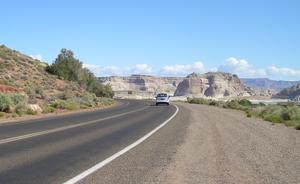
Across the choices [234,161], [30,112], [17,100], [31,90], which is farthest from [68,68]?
[234,161]

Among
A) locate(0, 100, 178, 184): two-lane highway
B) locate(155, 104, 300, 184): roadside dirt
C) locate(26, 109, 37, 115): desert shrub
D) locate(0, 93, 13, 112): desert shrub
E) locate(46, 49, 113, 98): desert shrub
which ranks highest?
locate(46, 49, 113, 98): desert shrub

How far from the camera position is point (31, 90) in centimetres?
5556

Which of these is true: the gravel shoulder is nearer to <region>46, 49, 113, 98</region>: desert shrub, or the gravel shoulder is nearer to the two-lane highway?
the two-lane highway

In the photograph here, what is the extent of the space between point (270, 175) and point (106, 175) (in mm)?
3376

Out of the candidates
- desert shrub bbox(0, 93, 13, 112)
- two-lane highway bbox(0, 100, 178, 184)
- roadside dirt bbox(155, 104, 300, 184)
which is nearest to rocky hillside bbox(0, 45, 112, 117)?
desert shrub bbox(0, 93, 13, 112)

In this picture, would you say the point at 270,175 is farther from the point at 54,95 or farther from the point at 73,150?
the point at 54,95

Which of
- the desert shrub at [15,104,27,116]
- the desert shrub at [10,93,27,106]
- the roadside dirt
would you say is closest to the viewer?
the roadside dirt

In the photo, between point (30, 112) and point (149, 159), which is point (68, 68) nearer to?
point (30, 112)

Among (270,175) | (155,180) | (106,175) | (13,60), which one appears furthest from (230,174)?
(13,60)

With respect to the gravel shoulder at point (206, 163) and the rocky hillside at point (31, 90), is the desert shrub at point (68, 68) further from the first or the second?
the gravel shoulder at point (206, 163)

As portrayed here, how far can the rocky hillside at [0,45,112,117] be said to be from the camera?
130 feet

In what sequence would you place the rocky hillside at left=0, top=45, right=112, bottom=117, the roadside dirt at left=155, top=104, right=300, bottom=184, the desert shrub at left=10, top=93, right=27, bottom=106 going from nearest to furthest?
the roadside dirt at left=155, top=104, right=300, bottom=184 → the rocky hillside at left=0, top=45, right=112, bottom=117 → the desert shrub at left=10, top=93, right=27, bottom=106

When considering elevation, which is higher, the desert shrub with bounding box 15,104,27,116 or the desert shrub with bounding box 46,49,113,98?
the desert shrub with bounding box 46,49,113,98

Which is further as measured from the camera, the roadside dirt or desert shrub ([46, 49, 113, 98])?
desert shrub ([46, 49, 113, 98])
